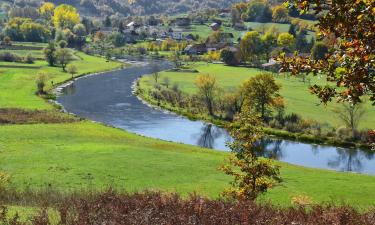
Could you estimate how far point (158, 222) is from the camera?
969 centimetres

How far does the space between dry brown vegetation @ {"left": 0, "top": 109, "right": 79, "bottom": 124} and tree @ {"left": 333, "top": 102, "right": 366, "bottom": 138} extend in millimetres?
36006

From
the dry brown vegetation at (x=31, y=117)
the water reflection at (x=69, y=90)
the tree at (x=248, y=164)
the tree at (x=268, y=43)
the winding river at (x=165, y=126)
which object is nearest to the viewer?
the tree at (x=248, y=164)

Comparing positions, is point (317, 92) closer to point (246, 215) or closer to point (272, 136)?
point (246, 215)

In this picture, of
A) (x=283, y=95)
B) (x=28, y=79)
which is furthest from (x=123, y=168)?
(x=28, y=79)

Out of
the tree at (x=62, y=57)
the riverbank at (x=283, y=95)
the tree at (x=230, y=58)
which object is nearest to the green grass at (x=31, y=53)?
the tree at (x=62, y=57)

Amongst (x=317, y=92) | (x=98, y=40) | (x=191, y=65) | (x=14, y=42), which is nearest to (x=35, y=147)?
(x=317, y=92)

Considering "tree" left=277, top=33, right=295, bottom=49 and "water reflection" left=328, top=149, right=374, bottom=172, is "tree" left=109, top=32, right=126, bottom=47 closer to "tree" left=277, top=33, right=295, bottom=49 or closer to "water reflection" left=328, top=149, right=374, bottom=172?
"tree" left=277, top=33, right=295, bottom=49

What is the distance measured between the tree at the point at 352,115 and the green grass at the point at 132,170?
19.3 meters

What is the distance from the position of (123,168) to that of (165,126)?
28.0 metres

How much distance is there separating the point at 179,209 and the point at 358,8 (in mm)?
6198

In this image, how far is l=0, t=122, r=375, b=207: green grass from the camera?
33656 mm

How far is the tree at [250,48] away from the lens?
136 meters

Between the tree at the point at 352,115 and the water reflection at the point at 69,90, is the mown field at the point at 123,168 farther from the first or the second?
the water reflection at the point at 69,90

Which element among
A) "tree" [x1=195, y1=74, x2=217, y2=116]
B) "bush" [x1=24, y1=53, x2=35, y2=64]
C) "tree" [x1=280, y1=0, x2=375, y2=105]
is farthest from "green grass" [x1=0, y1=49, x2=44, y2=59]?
"tree" [x1=280, y1=0, x2=375, y2=105]
